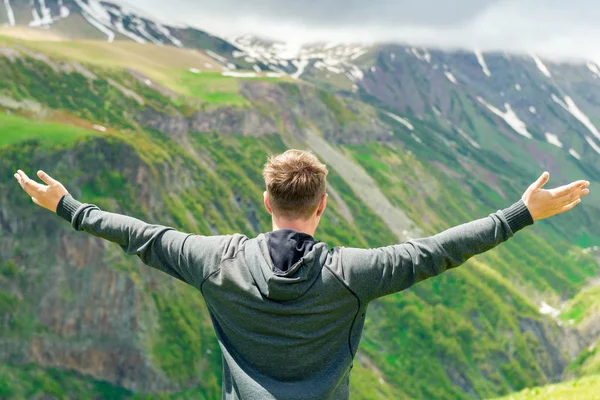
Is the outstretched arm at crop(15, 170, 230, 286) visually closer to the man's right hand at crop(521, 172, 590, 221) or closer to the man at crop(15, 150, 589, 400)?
the man at crop(15, 150, 589, 400)

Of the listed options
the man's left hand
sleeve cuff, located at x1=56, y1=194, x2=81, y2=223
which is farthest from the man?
the man's left hand

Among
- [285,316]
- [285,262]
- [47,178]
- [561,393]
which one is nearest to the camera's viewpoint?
[285,262]

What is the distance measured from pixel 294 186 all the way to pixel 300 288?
1.04 metres

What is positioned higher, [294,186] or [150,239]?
[294,186]

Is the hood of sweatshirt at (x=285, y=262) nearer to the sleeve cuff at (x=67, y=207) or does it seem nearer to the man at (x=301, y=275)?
the man at (x=301, y=275)

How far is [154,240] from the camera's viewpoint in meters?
7.58

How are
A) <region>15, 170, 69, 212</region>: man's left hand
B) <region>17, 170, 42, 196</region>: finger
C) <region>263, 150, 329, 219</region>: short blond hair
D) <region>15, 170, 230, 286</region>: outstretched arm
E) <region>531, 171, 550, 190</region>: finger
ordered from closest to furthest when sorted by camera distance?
1. <region>263, 150, 329, 219</region>: short blond hair
2. <region>531, 171, 550, 190</region>: finger
3. <region>15, 170, 230, 286</region>: outstretched arm
4. <region>15, 170, 69, 212</region>: man's left hand
5. <region>17, 170, 42, 196</region>: finger

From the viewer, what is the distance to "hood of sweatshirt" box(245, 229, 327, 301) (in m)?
6.85

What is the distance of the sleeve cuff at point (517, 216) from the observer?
282 inches

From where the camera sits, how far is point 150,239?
757cm

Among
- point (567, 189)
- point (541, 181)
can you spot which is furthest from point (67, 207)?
point (567, 189)

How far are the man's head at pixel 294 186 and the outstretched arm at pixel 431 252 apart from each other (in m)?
0.62

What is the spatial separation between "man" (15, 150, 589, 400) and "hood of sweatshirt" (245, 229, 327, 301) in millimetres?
10

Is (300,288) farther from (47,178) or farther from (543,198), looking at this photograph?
(47,178)
